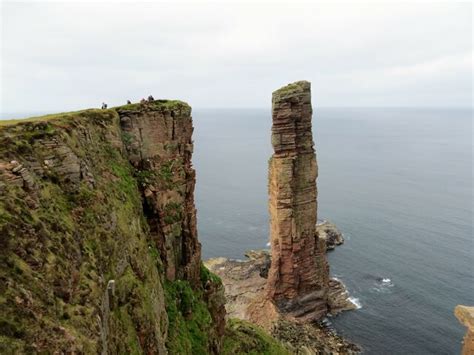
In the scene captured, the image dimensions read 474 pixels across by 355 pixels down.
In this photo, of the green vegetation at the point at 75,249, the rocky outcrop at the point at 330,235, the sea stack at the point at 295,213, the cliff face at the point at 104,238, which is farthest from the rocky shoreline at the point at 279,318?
the green vegetation at the point at 75,249

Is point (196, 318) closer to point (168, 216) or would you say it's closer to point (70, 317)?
point (168, 216)

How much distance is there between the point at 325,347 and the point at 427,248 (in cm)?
5360

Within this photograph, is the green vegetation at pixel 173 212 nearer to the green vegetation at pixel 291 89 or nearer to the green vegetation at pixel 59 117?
the green vegetation at pixel 59 117

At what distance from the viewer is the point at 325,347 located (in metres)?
68.1

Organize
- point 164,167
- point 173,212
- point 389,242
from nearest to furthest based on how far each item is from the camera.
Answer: point 164,167 → point 173,212 → point 389,242

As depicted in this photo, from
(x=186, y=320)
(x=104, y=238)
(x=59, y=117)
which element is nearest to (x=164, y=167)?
(x=59, y=117)

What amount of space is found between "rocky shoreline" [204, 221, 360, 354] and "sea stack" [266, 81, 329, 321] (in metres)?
3.76

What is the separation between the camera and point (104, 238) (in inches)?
1064

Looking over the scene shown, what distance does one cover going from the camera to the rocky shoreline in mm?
68562

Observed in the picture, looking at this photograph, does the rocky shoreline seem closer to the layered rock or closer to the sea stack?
the sea stack

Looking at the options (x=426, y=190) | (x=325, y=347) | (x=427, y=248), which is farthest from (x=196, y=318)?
(x=426, y=190)

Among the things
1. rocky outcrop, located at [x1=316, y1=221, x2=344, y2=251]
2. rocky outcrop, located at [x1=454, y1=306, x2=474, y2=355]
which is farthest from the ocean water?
rocky outcrop, located at [x1=454, y1=306, x2=474, y2=355]

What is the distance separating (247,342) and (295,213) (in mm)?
30630

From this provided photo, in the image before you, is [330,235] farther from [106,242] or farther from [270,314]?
[106,242]
